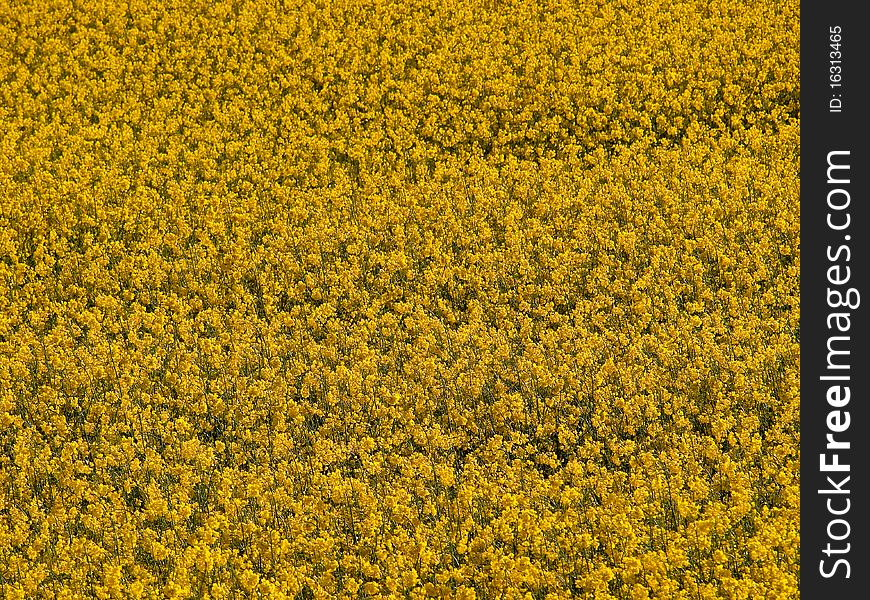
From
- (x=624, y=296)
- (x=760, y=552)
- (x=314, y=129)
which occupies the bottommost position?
(x=760, y=552)

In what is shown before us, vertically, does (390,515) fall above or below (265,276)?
below

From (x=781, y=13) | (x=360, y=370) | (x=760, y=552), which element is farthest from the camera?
(x=781, y=13)

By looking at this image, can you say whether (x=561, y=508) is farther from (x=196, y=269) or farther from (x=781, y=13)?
(x=781, y=13)

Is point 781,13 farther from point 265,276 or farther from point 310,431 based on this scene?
point 310,431

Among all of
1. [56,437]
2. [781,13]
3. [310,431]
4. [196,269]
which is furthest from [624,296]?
[781,13]

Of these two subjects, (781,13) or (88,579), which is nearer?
(88,579)
